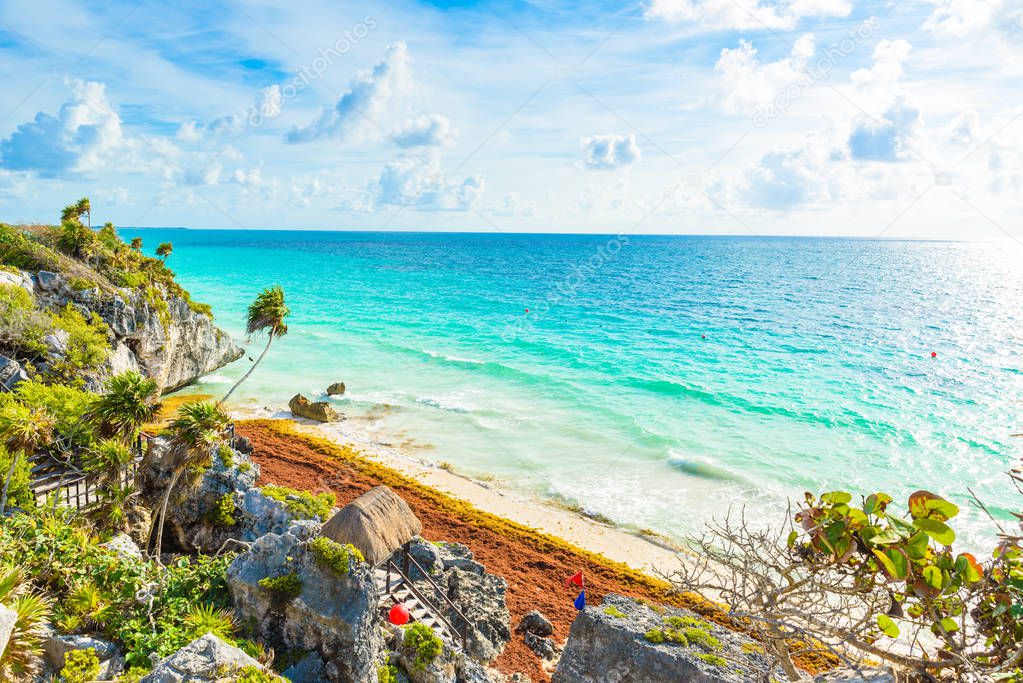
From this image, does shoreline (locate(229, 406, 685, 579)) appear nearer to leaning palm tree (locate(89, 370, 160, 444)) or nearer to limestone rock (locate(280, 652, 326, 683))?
limestone rock (locate(280, 652, 326, 683))

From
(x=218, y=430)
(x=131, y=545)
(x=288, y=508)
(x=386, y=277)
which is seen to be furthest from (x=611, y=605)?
(x=386, y=277)

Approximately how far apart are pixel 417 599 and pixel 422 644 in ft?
11.6

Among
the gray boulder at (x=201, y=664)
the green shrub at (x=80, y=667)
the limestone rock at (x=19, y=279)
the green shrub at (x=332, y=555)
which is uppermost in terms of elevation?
the limestone rock at (x=19, y=279)

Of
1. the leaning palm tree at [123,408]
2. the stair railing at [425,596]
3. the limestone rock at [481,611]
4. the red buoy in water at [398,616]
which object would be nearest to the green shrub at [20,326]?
the leaning palm tree at [123,408]

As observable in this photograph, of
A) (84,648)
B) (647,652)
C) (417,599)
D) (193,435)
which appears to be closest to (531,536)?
(417,599)

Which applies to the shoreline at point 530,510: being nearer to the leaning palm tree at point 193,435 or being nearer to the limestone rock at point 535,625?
the limestone rock at point 535,625

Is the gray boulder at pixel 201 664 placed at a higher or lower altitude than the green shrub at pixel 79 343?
lower

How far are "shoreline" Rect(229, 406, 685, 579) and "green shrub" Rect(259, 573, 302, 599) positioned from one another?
1104cm

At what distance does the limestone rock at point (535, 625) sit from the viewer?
56.9ft

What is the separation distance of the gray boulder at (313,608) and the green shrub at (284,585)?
0.05m

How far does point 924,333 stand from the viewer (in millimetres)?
61625

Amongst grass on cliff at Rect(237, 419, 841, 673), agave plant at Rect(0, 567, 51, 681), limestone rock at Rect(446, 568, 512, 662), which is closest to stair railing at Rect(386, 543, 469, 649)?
limestone rock at Rect(446, 568, 512, 662)

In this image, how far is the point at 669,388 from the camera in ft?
132

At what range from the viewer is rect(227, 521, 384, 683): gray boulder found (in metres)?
11.1
